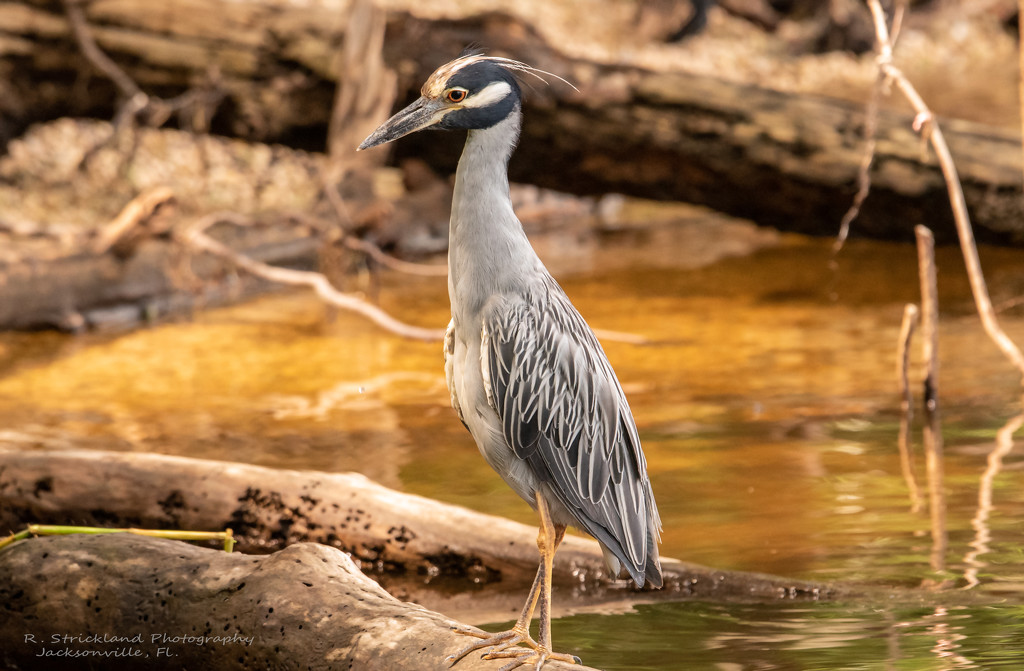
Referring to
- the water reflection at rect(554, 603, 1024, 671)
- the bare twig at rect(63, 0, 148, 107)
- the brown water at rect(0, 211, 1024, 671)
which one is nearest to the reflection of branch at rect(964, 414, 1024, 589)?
the brown water at rect(0, 211, 1024, 671)

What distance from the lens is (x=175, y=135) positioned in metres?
12.8

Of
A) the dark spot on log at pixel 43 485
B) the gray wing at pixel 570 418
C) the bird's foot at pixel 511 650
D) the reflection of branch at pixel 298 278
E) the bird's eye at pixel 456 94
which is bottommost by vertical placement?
the dark spot on log at pixel 43 485

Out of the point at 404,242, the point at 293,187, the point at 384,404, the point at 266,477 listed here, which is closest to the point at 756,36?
the point at 293,187

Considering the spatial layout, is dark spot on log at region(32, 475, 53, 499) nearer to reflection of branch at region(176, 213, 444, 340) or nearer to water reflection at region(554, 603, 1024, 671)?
water reflection at region(554, 603, 1024, 671)

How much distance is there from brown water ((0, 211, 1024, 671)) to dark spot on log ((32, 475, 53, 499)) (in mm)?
1130

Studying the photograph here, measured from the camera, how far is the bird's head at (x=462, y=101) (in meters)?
2.90

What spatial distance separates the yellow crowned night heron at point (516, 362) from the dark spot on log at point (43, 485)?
2050 mm

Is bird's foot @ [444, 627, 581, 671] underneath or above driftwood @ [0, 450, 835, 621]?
above

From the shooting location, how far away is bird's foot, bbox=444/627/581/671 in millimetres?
2709

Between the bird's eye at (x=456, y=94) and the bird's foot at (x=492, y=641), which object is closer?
the bird's foot at (x=492, y=641)

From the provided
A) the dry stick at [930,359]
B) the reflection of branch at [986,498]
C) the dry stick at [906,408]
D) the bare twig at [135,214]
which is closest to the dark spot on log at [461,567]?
the reflection of branch at [986,498]

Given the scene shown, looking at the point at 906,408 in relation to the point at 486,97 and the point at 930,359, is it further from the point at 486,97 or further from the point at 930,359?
the point at 486,97

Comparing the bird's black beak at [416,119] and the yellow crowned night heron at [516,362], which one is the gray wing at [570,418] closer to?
the yellow crowned night heron at [516,362]

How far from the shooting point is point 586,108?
831 cm
